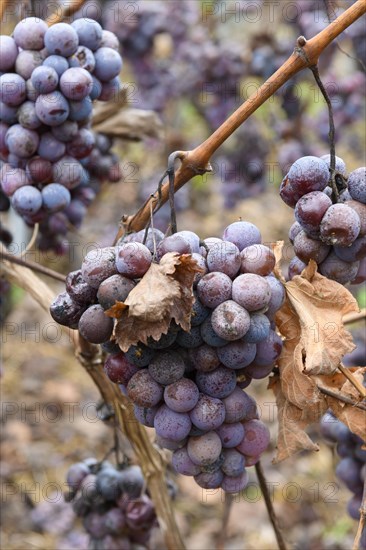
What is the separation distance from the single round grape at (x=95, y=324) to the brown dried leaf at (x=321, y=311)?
24 cm

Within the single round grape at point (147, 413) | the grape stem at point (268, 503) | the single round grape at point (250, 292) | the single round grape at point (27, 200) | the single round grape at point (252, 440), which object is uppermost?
the single round grape at point (250, 292)

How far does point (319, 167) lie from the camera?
0.84 m

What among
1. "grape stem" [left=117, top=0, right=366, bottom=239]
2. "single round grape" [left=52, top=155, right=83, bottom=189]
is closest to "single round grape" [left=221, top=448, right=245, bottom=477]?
"grape stem" [left=117, top=0, right=366, bottom=239]

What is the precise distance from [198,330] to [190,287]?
0.07 m

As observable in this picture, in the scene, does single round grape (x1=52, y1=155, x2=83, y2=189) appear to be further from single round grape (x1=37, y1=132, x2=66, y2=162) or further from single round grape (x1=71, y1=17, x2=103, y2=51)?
single round grape (x1=71, y1=17, x2=103, y2=51)

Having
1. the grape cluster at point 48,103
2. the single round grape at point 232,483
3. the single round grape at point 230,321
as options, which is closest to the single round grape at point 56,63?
the grape cluster at point 48,103

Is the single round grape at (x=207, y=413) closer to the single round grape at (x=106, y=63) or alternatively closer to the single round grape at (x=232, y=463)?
the single round grape at (x=232, y=463)

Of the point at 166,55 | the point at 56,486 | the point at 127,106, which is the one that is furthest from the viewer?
the point at 166,55

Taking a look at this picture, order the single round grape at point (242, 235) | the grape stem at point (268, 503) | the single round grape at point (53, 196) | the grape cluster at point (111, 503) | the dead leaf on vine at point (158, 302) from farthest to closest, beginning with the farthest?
the grape cluster at point (111, 503), the single round grape at point (53, 196), the grape stem at point (268, 503), the single round grape at point (242, 235), the dead leaf on vine at point (158, 302)

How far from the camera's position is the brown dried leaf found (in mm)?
847

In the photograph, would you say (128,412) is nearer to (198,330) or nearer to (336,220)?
(198,330)

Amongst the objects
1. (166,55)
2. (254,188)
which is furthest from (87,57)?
(166,55)

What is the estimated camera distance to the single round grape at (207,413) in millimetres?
821

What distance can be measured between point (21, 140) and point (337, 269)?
22.5 inches
